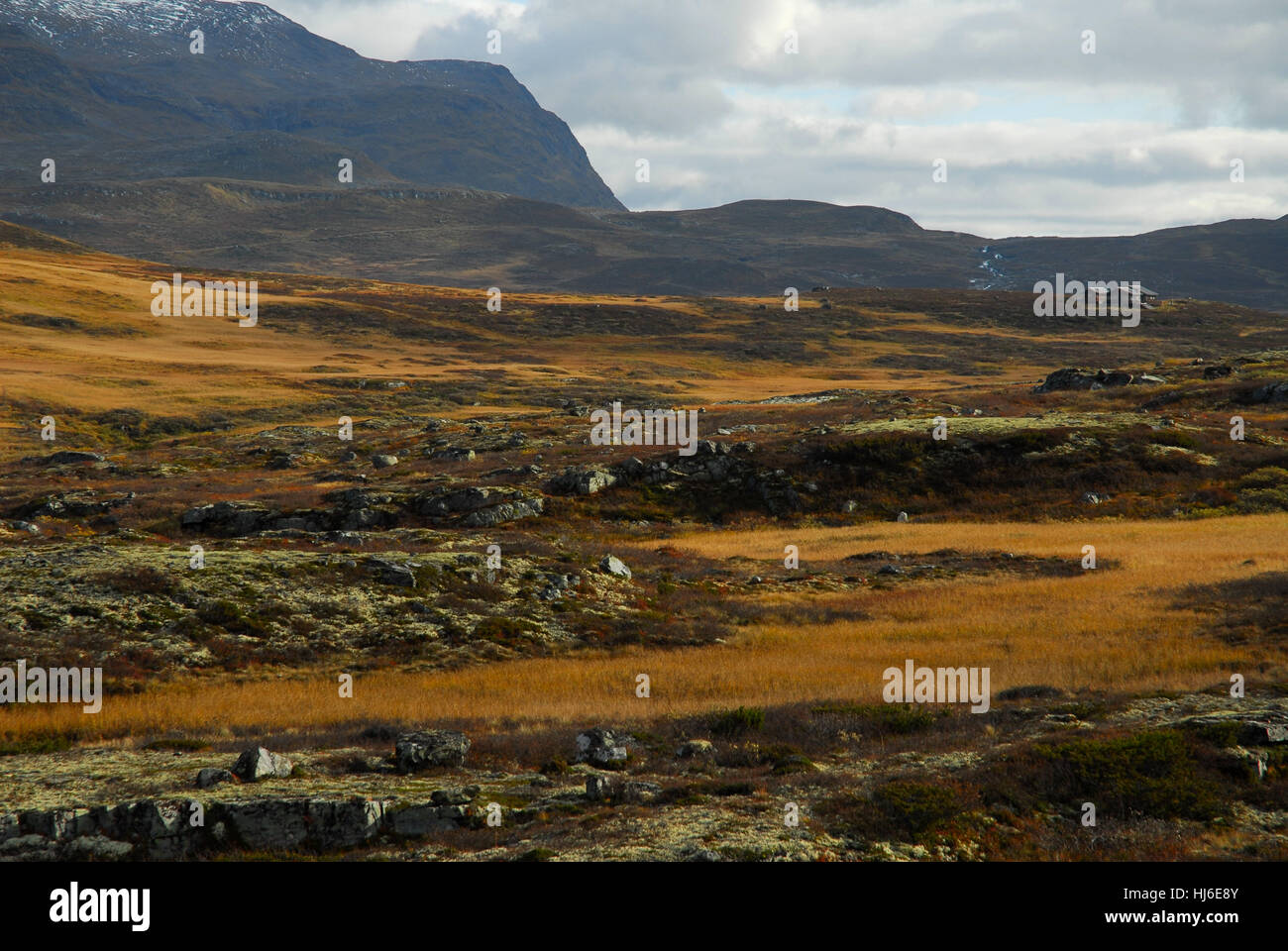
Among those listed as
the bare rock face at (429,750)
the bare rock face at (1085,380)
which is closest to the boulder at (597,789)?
the bare rock face at (429,750)

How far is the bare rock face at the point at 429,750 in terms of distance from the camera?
1494 centimetres

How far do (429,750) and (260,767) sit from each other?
2733mm

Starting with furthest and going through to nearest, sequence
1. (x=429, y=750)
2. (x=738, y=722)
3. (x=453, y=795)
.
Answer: (x=738, y=722) → (x=429, y=750) → (x=453, y=795)

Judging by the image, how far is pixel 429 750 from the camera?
49.9 ft

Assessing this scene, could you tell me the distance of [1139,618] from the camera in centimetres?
2709

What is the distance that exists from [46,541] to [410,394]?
77.7 m

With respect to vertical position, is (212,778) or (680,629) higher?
(212,778)

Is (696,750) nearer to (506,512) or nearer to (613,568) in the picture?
(613,568)

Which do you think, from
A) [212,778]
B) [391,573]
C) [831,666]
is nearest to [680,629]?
[831,666]

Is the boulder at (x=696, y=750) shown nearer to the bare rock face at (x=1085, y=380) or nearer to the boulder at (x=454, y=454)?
the boulder at (x=454, y=454)

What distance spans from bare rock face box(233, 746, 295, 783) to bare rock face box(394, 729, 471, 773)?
1833 millimetres
